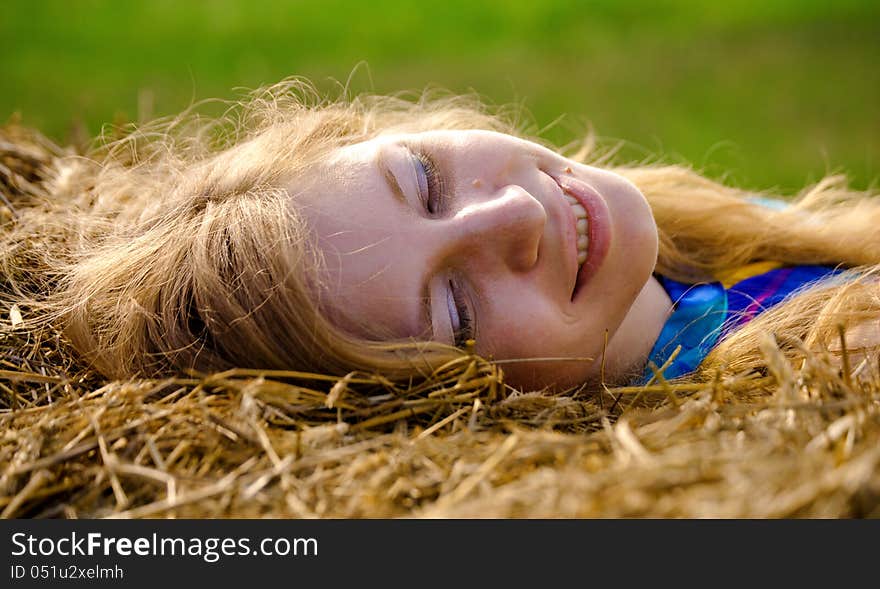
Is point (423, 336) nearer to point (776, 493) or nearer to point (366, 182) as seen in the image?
point (366, 182)

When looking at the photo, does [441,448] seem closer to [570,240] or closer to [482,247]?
[482,247]

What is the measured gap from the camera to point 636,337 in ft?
8.84

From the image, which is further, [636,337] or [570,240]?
[636,337]

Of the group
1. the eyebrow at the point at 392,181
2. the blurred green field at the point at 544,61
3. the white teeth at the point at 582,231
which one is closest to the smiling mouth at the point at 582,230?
the white teeth at the point at 582,231

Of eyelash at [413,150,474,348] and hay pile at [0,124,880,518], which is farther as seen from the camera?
eyelash at [413,150,474,348]

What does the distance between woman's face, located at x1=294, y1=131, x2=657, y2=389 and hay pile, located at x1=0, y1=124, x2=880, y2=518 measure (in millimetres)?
137

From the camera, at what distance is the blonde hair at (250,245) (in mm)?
2166

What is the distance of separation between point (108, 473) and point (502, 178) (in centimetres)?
114

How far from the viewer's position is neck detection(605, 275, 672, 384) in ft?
8.55

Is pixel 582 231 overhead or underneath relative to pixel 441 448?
overhead

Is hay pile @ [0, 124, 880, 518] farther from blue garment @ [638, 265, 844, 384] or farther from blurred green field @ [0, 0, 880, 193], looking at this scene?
blurred green field @ [0, 0, 880, 193]

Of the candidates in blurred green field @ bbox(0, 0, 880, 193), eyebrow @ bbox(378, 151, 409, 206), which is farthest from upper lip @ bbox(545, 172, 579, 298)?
blurred green field @ bbox(0, 0, 880, 193)

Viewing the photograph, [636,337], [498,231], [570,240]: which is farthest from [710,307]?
[498,231]

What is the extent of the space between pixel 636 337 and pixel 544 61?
6.01 metres
